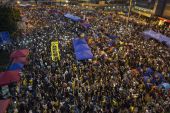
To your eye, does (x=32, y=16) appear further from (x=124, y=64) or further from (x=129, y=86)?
(x=129, y=86)

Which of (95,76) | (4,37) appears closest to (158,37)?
(95,76)

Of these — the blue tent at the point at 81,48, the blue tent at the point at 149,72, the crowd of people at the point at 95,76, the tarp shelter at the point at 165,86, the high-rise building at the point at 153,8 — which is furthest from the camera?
the high-rise building at the point at 153,8

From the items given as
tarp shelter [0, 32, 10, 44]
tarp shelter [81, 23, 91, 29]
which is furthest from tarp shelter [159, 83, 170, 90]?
tarp shelter [0, 32, 10, 44]

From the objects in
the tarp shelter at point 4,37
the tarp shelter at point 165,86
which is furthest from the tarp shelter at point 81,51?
the tarp shelter at point 4,37

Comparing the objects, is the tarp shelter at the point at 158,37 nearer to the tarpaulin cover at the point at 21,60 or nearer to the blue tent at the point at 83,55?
the blue tent at the point at 83,55

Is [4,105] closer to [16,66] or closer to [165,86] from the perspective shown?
[16,66]

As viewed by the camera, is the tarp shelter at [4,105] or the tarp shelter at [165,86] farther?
the tarp shelter at [165,86]

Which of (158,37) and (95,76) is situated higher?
(158,37)

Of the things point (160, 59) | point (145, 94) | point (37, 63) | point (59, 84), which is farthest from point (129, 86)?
point (37, 63)
